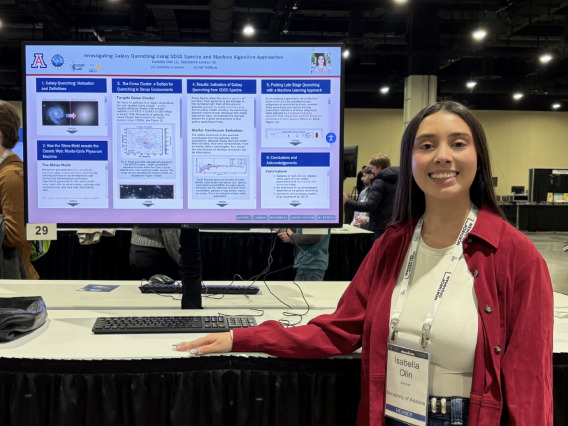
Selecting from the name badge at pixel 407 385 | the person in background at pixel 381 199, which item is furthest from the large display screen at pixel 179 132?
the person in background at pixel 381 199

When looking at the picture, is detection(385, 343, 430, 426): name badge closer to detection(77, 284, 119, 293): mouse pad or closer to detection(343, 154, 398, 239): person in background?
detection(77, 284, 119, 293): mouse pad

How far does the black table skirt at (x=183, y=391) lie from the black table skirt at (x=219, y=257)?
9.94ft

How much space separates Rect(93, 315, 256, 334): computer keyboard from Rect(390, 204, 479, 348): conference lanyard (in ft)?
1.29

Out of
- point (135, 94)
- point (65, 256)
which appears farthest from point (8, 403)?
point (65, 256)

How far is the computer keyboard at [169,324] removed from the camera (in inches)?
Result: 49.6

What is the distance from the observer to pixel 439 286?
3.41ft

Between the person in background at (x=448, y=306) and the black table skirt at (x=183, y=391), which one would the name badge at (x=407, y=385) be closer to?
the person in background at (x=448, y=306)

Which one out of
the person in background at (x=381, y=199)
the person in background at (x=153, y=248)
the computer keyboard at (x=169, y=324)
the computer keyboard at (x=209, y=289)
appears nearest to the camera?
the computer keyboard at (x=169, y=324)

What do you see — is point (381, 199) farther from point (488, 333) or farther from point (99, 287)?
point (488, 333)

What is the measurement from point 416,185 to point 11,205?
1.56 m

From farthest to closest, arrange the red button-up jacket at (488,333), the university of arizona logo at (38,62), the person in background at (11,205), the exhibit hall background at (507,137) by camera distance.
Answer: the exhibit hall background at (507,137), the person in background at (11,205), the university of arizona logo at (38,62), the red button-up jacket at (488,333)

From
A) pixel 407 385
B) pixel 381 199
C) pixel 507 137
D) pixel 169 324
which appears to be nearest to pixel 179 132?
pixel 169 324

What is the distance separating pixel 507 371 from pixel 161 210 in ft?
3.06

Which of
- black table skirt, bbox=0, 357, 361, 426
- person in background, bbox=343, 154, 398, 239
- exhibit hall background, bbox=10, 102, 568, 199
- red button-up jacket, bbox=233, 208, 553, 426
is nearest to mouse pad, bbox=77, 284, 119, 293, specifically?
black table skirt, bbox=0, 357, 361, 426
